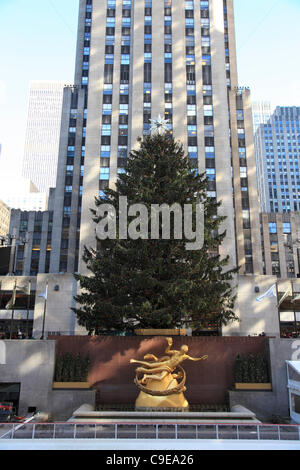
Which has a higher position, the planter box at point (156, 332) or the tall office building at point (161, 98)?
the tall office building at point (161, 98)

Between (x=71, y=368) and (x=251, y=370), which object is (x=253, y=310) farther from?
(x=71, y=368)

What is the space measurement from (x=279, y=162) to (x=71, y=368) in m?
150

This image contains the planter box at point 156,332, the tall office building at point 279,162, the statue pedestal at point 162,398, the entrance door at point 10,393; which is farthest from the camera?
the tall office building at point 279,162

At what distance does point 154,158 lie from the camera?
93.2 feet

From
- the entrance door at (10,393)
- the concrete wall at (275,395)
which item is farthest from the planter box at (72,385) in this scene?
the concrete wall at (275,395)

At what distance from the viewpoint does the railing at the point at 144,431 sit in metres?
15.0

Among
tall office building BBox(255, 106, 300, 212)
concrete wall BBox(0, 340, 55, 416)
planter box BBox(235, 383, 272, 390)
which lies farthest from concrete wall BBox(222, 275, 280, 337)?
tall office building BBox(255, 106, 300, 212)

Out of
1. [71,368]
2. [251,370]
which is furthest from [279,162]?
[71,368]

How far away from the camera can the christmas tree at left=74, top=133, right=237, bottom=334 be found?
24.5 m

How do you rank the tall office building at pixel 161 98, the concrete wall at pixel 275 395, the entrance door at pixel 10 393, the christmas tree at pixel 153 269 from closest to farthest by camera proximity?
the concrete wall at pixel 275 395 → the entrance door at pixel 10 393 → the christmas tree at pixel 153 269 → the tall office building at pixel 161 98

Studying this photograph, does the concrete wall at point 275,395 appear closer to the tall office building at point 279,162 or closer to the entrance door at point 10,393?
the entrance door at point 10,393

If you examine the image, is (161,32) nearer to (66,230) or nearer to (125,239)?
(66,230)

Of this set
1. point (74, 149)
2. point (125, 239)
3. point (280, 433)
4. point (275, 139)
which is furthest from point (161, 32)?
point (275, 139)

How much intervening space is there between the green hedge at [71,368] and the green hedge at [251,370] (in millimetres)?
9187
